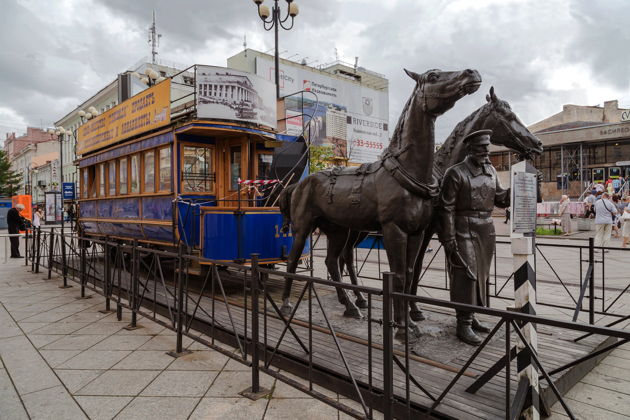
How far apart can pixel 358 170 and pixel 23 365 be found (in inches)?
167

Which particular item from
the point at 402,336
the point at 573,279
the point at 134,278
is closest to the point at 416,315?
the point at 402,336

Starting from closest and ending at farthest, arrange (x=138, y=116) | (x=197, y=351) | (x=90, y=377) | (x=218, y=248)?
1. (x=90, y=377)
2. (x=197, y=351)
3. (x=218, y=248)
4. (x=138, y=116)

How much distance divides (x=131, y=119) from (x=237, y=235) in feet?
14.3

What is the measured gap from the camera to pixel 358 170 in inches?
194

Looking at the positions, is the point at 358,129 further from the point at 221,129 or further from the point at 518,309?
the point at 518,309

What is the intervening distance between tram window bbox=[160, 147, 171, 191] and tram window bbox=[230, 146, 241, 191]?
114 cm

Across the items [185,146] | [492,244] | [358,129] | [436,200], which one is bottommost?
[492,244]

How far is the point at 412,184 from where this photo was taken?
165 inches

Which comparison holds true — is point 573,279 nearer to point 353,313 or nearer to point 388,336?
point 353,313

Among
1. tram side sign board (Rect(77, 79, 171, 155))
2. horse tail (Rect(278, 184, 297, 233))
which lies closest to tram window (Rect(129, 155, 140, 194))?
tram side sign board (Rect(77, 79, 171, 155))

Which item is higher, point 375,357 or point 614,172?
point 614,172

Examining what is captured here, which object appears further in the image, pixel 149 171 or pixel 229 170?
pixel 149 171

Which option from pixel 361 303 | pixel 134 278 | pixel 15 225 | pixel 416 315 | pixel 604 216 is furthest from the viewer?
pixel 15 225

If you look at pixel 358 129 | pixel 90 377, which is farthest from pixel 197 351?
pixel 358 129
